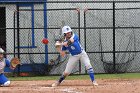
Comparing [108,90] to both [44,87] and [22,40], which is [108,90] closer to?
[44,87]

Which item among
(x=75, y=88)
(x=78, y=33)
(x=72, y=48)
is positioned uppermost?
(x=78, y=33)

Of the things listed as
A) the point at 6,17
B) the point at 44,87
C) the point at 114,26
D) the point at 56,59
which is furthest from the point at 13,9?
the point at 44,87

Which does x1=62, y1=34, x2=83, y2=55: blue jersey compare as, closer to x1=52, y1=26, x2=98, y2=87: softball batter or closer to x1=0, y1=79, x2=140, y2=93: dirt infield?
x1=52, y1=26, x2=98, y2=87: softball batter

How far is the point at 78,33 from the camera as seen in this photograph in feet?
67.1

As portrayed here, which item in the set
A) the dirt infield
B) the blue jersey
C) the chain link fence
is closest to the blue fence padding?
the chain link fence

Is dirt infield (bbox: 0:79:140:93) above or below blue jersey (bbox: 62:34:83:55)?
below

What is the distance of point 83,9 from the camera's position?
2064cm

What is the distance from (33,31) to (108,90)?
7483 mm

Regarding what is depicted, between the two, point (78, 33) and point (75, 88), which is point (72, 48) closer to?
point (75, 88)

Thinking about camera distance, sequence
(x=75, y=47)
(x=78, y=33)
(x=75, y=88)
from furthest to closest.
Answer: (x=78, y=33), (x=75, y=47), (x=75, y=88)

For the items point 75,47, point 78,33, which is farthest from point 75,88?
point 78,33

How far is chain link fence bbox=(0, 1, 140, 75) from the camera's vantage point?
→ 20406mm

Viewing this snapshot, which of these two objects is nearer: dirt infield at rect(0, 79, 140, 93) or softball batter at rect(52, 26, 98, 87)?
dirt infield at rect(0, 79, 140, 93)

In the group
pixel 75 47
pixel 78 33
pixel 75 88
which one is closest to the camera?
pixel 75 88
